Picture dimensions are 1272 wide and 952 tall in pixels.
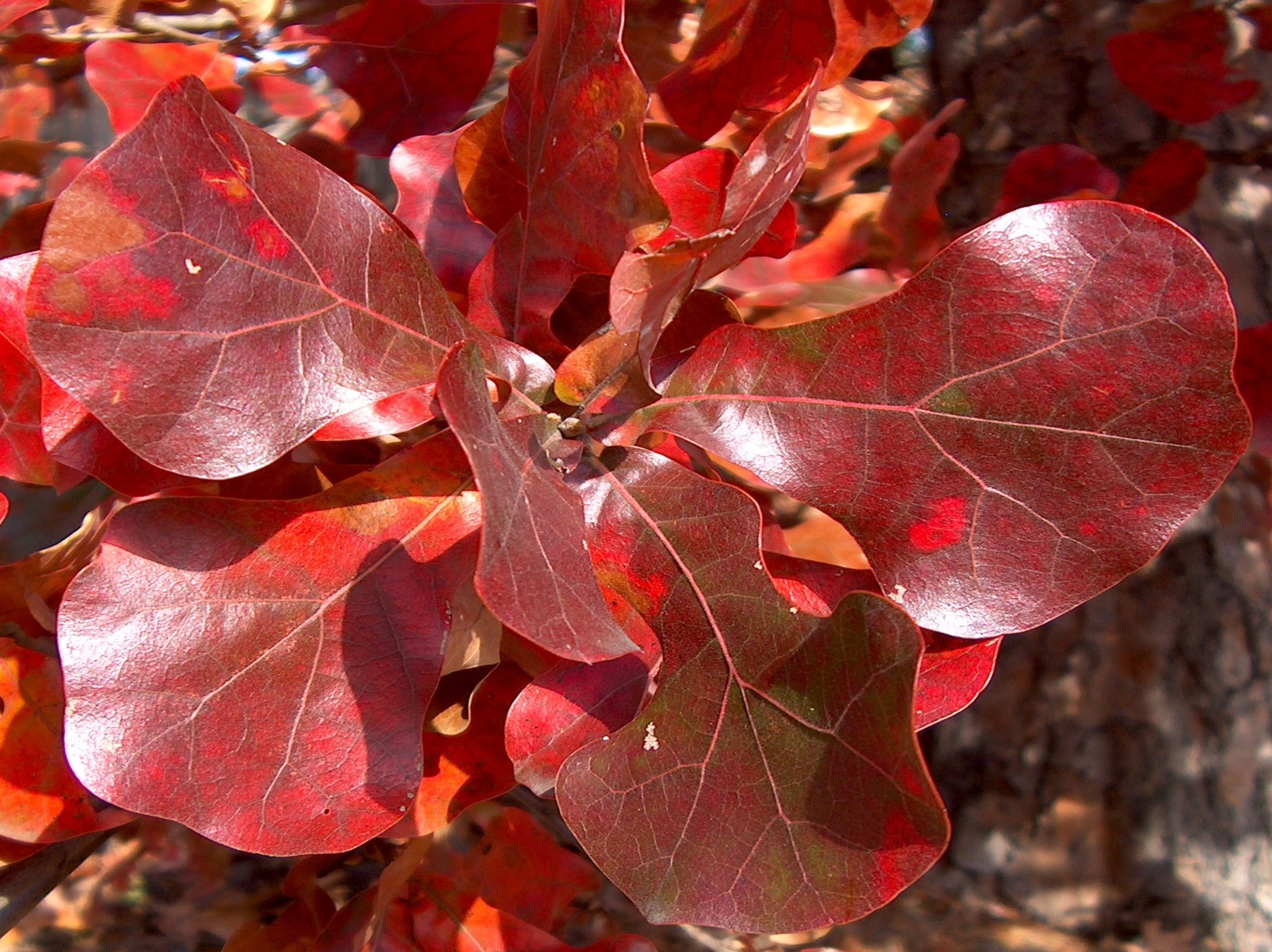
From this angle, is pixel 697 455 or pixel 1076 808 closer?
pixel 697 455

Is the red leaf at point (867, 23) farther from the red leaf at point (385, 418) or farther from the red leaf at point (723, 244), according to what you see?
the red leaf at point (385, 418)

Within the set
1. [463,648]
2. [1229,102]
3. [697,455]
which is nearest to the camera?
[463,648]

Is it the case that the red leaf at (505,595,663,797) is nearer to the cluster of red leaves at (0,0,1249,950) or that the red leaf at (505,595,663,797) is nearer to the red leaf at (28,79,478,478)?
the cluster of red leaves at (0,0,1249,950)

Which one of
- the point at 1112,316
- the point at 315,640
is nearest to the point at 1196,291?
the point at 1112,316

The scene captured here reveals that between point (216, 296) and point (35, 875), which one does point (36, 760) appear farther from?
point (216, 296)

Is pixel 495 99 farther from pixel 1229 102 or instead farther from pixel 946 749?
pixel 946 749

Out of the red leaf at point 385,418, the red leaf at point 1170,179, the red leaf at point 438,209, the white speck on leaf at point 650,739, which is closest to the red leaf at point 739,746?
the white speck on leaf at point 650,739

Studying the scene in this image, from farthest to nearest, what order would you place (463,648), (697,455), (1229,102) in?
(1229,102) < (697,455) < (463,648)

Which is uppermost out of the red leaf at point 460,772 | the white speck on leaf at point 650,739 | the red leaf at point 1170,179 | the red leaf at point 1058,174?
the red leaf at point 1058,174
